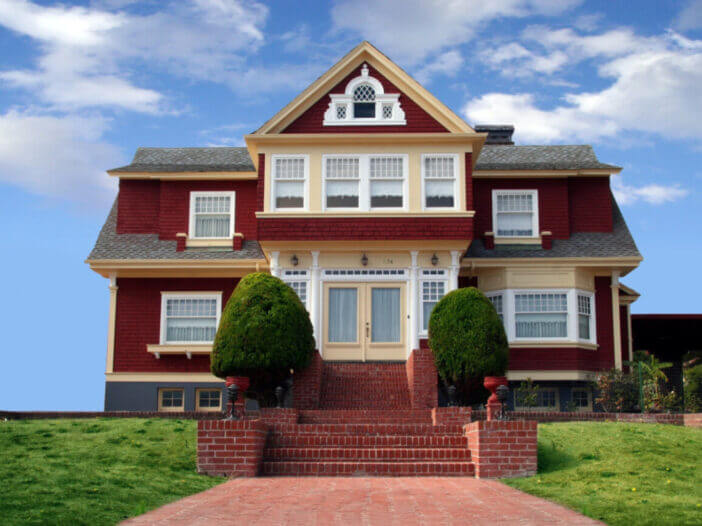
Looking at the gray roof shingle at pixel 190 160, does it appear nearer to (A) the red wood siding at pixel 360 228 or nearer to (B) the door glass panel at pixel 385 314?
(A) the red wood siding at pixel 360 228

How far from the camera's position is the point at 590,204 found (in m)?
24.6

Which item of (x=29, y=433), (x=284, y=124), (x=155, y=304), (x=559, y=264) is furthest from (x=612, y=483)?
(x=155, y=304)

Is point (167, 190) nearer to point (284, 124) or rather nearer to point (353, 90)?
point (284, 124)

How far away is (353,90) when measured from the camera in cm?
2223

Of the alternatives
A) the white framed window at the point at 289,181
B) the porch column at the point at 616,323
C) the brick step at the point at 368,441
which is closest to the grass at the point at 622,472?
the brick step at the point at 368,441

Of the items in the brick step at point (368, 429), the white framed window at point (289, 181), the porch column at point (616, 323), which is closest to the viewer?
the brick step at point (368, 429)

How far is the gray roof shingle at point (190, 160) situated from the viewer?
2469 centimetres

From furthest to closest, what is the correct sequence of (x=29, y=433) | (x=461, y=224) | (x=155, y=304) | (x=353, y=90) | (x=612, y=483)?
(x=155, y=304)
(x=353, y=90)
(x=461, y=224)
(x=29, y=433)
(x=612, y=483)

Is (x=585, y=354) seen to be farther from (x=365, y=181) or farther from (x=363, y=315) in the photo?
(x=365, y=181)

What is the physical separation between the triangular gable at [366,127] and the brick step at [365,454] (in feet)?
33.0

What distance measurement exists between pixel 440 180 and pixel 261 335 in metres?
7.04

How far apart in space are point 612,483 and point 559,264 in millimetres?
12011


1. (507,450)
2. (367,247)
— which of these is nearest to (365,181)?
(367,247)

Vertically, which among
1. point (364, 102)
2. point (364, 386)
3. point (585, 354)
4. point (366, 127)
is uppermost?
point (364, 102)
